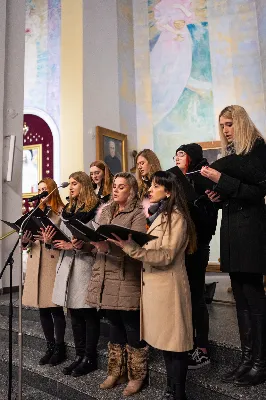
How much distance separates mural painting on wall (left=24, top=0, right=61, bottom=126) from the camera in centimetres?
Result: 823

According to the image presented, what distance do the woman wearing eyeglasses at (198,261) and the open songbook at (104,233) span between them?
0.60 meters

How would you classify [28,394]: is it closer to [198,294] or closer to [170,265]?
[198,294]

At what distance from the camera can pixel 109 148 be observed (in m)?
7.25

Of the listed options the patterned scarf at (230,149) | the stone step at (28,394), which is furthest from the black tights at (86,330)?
the patterned scarf at (230,149)

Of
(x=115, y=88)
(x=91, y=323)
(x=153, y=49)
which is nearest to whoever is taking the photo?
(x=91, y=323)

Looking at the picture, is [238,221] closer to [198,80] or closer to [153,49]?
[198,80]

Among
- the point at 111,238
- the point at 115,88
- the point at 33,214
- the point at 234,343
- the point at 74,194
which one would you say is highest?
the point at 115,88

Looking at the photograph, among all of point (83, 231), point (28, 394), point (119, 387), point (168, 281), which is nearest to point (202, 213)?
point (168, 281)

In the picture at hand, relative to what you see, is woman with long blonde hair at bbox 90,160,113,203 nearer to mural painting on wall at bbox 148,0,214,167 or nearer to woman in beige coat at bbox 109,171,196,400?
woman in beige coat at bbox 109,171,196,400

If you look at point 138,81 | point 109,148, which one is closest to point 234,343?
point 109,148

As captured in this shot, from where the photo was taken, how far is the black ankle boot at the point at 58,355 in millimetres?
2951

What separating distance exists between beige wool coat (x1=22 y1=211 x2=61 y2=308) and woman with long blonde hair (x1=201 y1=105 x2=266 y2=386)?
5.15 ft

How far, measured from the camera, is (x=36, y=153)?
8.24 m

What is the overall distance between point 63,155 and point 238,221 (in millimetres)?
5461
